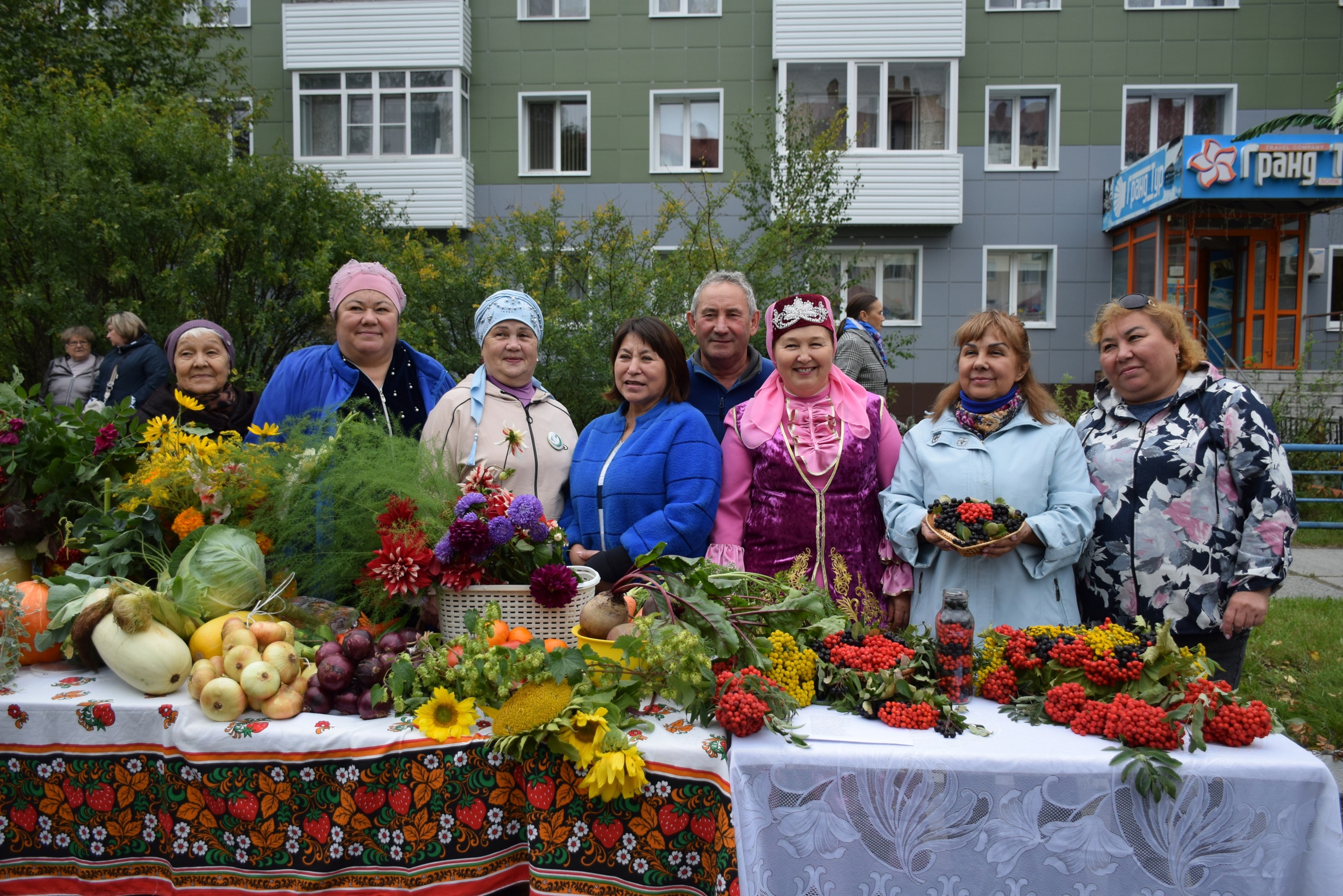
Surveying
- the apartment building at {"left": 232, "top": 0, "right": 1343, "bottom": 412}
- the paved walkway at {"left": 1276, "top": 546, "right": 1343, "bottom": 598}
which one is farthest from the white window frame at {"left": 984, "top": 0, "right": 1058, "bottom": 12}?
the paved walkway at {"left": 1276, "top": 546, "right": 1343, "bottom": 598}

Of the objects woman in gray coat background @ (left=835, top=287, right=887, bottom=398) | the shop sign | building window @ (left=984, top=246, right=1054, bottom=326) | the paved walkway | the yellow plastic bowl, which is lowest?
the paved walkway

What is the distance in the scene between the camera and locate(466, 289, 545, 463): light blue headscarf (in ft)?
9.07

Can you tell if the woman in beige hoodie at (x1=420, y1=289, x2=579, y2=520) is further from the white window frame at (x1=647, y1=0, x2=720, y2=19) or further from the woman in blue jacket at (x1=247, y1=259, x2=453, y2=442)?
the white window frame at (x1=647, y1=0, x2=720, y2=19)

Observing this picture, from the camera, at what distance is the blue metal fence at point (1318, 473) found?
7.07 metres

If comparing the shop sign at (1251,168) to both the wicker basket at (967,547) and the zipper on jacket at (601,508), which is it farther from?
the zipper on jacket at (601,508)

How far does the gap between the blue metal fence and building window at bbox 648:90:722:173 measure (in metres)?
9.48

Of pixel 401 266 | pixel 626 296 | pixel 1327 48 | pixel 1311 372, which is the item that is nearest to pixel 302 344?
pixel 401 266

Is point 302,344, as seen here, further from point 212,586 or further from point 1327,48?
point 1327,48

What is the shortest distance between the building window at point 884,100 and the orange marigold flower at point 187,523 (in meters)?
13.1

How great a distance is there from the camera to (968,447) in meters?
2.55

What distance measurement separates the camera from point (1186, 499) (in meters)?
2.46

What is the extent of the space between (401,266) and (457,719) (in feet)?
18.9

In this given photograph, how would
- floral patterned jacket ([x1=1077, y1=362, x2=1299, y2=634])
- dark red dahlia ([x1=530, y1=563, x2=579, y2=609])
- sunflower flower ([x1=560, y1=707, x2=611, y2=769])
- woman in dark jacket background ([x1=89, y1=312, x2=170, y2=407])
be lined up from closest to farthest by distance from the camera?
sunflower flower ([x1=560, y1=707, x2=611, y2=769]) → dark red dahlia ([x1=530, y1=563, x2=579, y2=609]) → floral patterned jacket ([x1=1077, y1=362, x2=1299, y2=634]) → woman in dark jacket background ([x1=89, y1=312, x2=170, y2=407])

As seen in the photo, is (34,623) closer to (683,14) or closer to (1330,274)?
(683,14)
